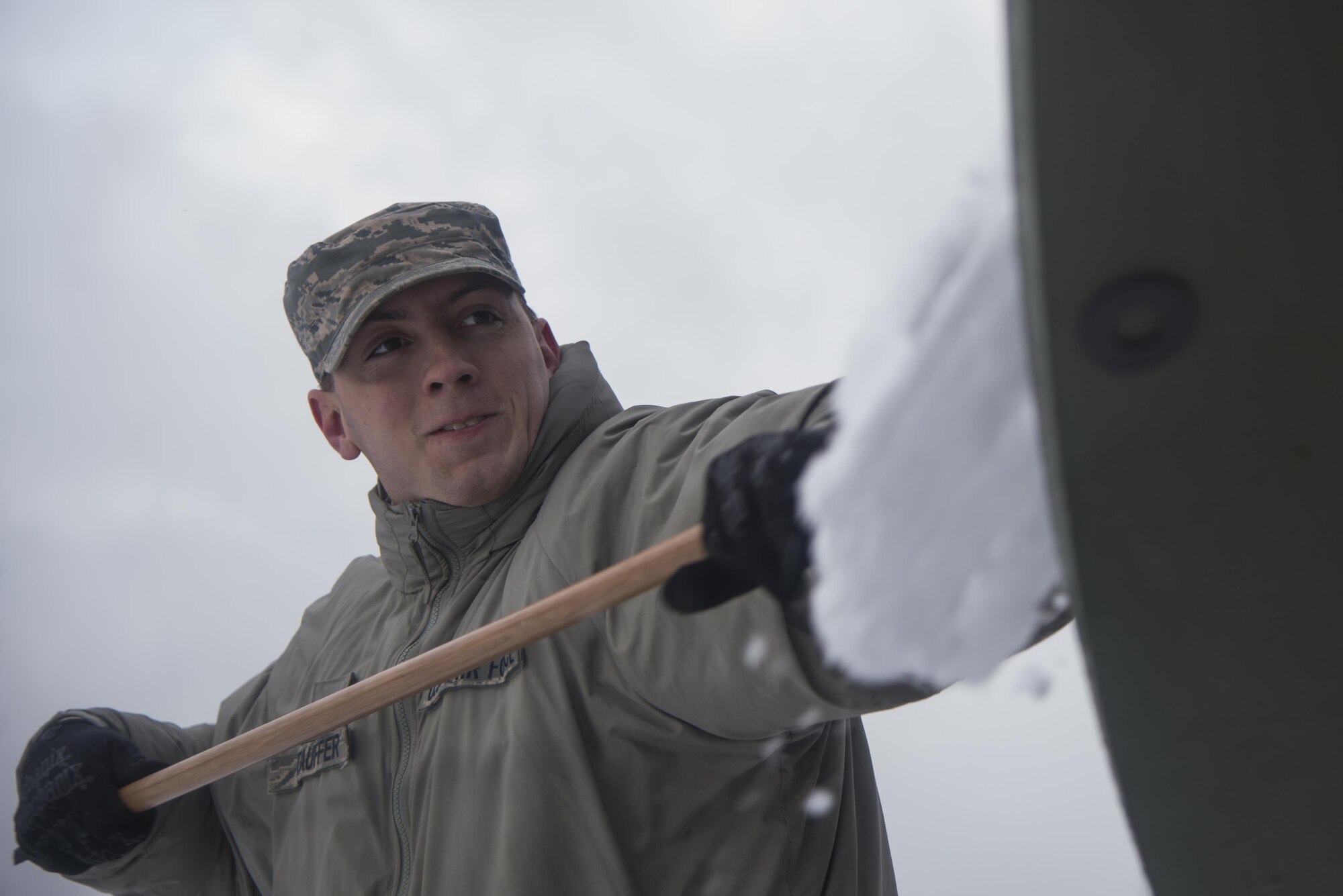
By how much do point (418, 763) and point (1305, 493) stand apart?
0.87m

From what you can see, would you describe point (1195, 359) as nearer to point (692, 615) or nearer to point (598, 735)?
point (692, 615)

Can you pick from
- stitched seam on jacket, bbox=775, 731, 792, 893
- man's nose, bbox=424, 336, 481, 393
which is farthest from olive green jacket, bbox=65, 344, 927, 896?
man's nose, bbox=424, 336, 481, 393

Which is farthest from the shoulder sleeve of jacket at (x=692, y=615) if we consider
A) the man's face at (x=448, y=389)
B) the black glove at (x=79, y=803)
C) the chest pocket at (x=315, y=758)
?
the black glove at (x=79, y=803)

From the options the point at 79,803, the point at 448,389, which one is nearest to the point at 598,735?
the point at 448,389

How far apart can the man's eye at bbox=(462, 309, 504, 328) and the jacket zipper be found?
0.79 feet

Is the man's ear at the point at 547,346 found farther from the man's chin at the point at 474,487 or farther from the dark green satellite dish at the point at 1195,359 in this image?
the dark green satellite dish at the point at 1195,359

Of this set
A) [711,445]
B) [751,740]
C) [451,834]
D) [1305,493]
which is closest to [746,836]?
[751,740]

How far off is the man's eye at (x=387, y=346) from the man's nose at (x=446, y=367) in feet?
0.17

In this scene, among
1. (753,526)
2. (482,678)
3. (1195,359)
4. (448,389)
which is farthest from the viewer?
(448,389)

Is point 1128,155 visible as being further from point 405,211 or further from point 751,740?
point 405,211

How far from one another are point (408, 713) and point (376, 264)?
55 cm

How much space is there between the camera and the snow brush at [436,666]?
2.25 ft

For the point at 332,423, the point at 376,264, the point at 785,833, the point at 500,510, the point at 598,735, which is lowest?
the point at 785,833

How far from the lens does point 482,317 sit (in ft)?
3.94
